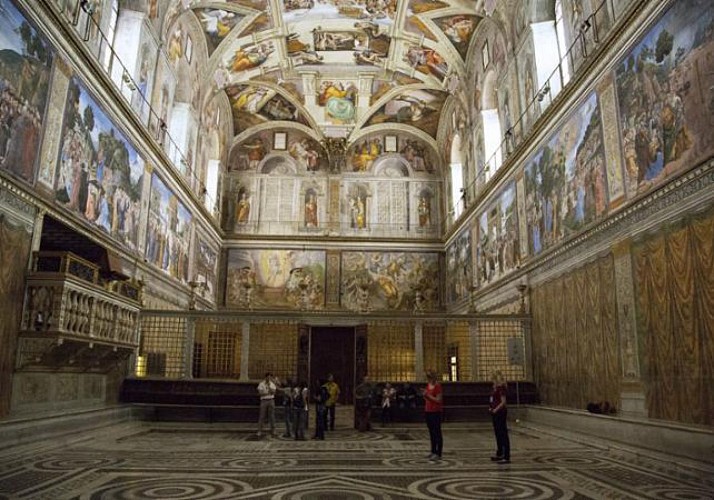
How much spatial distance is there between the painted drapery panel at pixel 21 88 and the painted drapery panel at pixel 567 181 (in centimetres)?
1147

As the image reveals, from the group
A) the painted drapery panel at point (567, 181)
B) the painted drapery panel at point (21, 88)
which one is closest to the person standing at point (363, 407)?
the painted drapery panel at point (567, 181)

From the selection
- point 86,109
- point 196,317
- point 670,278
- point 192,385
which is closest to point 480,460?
point 670,278

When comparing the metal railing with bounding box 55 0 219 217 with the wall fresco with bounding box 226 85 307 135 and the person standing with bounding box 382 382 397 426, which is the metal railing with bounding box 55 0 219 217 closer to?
the wall fresco with bounding box 226 85 307 135

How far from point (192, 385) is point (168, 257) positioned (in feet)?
19.8

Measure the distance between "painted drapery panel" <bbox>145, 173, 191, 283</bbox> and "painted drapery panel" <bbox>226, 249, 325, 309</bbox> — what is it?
5854 millimetres

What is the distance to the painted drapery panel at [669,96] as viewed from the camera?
8391mm

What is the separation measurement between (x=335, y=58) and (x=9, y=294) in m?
18.3

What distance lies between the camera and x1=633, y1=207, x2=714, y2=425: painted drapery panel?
319 inches

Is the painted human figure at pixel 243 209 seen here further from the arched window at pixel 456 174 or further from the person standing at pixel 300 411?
the person standing at pixel 300 411

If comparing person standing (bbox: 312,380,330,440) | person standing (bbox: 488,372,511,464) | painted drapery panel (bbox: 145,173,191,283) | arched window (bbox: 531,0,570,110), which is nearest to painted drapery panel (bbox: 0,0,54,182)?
painted drapery panel (bbox: 145,173,191,283)

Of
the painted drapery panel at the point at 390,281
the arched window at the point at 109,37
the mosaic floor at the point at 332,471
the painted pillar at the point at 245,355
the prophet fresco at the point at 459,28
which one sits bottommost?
the mosaic floor at the point at 332,471

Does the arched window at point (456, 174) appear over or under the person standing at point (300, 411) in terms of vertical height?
over

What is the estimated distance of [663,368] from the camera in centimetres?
926

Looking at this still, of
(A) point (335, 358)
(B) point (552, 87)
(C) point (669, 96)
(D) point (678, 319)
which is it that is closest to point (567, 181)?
(B) point (552, 87)
